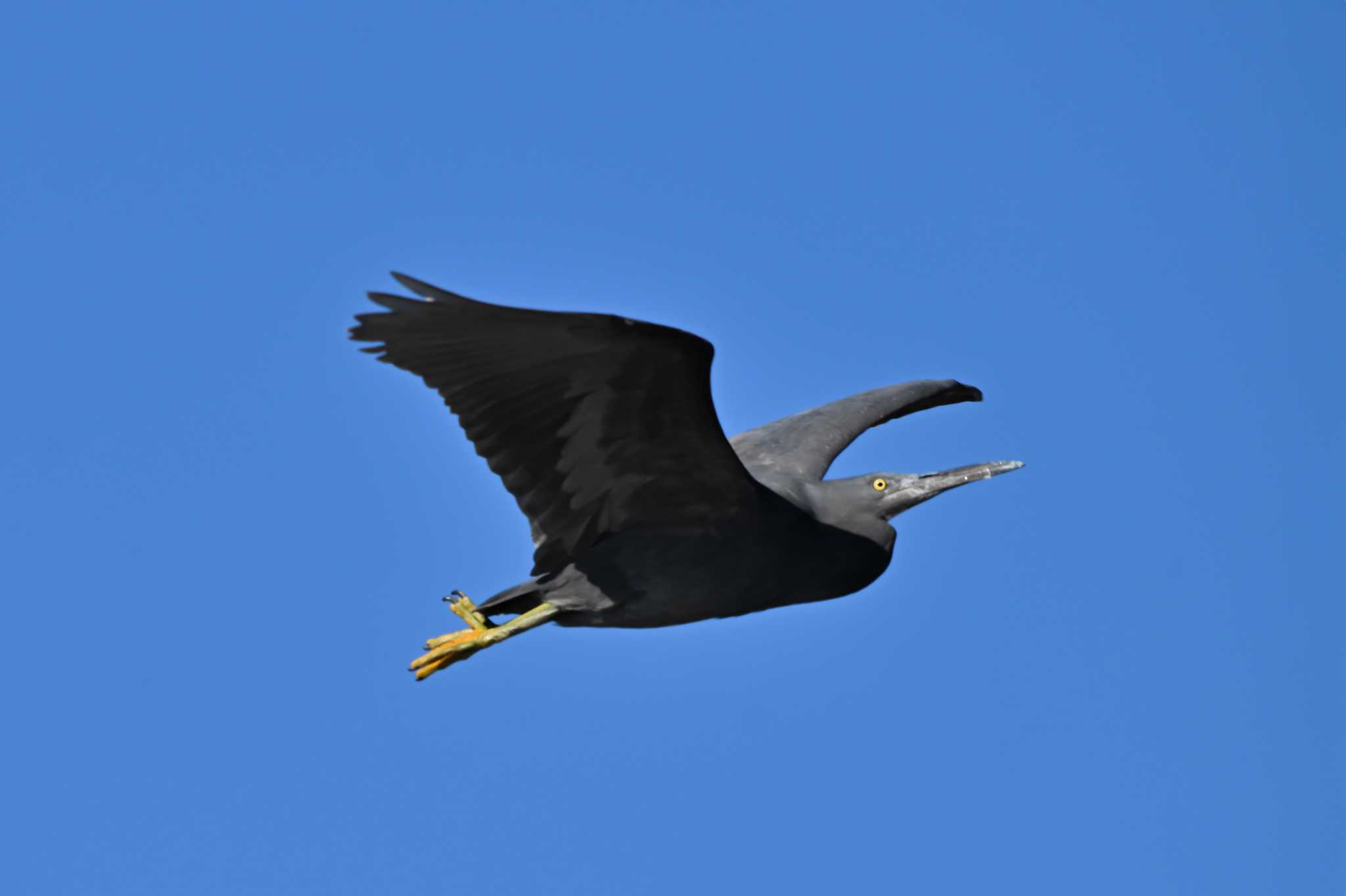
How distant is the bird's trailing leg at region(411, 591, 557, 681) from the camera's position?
10.1 m

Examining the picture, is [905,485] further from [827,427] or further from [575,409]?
[575,409]

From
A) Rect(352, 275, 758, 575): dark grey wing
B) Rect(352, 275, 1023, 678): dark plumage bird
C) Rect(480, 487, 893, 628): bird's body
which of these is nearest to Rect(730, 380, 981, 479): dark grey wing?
Rect(352, 275, 1023, 678): dark plumage bird

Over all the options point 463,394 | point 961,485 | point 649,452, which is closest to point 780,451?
point 961,485

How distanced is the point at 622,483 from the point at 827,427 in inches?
110

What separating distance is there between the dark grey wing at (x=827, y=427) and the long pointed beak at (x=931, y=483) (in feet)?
2.60

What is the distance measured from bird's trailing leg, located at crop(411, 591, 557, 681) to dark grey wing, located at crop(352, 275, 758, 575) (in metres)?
0.29

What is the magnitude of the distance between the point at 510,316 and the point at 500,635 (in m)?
2.47

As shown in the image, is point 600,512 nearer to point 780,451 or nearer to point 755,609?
point 755,609

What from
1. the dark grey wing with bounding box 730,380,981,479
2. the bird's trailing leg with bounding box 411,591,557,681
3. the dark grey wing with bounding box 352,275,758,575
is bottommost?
the bird's trailing leg with bounding box 411,591,557,681

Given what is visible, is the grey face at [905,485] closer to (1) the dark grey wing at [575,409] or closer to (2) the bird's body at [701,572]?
(2) the bird's body at [701,572]

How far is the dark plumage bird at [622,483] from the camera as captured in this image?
8672mm

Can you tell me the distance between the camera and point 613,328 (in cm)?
848

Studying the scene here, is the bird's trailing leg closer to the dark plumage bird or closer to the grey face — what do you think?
the dark plumage bird

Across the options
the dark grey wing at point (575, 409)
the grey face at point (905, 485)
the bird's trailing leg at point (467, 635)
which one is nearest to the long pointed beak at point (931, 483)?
the grey face at point (905, 485)
